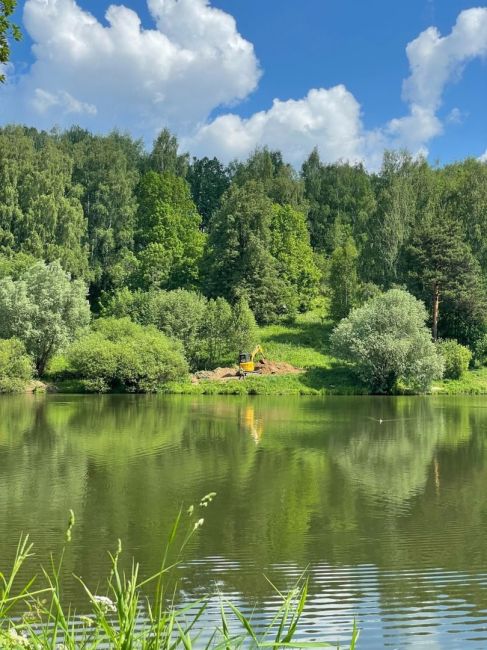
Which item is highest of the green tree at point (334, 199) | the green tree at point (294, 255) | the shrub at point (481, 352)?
the green tree at point (334, 199)

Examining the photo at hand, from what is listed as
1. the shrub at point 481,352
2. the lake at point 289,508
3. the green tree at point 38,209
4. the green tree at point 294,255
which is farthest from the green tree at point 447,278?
the green tree at point 38,209

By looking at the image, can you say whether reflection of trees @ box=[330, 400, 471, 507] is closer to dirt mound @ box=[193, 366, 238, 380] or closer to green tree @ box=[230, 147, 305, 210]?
dirt mound @ box=[193, 366, 238, 380]

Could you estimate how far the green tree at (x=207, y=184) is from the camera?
9288 cm

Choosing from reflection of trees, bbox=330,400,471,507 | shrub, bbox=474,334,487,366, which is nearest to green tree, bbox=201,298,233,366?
reflection of trees, bbox=330,400,471,507

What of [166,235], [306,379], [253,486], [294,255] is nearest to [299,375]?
[306,379]

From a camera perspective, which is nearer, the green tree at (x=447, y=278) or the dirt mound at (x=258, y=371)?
the dirt mound at (x=258, y=371)

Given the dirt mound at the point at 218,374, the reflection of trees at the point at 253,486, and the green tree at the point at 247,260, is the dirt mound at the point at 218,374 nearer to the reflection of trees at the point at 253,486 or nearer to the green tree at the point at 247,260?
the green tree at the point at 247,260

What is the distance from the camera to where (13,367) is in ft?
149

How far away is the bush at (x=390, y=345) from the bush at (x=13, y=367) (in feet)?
74.9

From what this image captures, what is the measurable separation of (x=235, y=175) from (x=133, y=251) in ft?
86.3

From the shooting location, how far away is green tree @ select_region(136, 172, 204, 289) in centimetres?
6812

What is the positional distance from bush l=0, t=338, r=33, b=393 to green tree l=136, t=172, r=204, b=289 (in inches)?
851

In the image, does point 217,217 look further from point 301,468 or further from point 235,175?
point 301,468

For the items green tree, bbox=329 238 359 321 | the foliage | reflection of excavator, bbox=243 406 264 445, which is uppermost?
green tree, bbox=329 238 359 321
